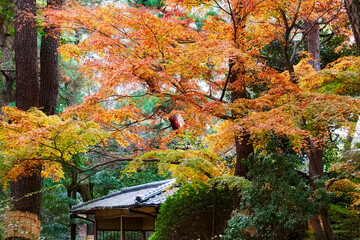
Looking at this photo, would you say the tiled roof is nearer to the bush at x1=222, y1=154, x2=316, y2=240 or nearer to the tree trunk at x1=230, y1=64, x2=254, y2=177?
the tree trunk at x1=230, y1=64, x2=254, y2=177

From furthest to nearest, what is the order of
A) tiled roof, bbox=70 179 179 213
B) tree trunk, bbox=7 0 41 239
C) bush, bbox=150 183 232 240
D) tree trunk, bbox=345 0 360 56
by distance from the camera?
tiled roof, bbox=70 179 179 213, tree trunk, bbox=7 0 41 239, bush, bbox=150 183 232 240, tree trunk, bbox=345 0 360 56

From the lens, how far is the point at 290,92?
20.5 feet

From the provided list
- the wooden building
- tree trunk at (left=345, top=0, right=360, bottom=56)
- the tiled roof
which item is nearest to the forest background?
the tiled roof

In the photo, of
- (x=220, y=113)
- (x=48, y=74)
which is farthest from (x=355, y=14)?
(x=48, y=74)

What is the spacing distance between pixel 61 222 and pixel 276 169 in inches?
385

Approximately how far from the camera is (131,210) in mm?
9789

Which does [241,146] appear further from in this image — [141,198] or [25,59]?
[25,59]

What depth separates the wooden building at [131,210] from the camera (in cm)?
980

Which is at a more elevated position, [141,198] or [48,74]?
[48,74]

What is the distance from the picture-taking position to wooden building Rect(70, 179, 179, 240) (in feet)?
32.1

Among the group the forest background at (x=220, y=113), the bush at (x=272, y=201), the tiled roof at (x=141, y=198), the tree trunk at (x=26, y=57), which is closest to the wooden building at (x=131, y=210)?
the tiled roof at (x=141, y=198)

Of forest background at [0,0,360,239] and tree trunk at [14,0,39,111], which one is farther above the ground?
tree trunk at [14,0,39,111]

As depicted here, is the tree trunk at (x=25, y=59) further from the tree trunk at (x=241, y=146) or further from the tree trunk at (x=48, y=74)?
the tree trunk at (x=241, y=146)

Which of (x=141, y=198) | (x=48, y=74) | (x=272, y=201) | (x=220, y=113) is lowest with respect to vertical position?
(x=272, y=201)
